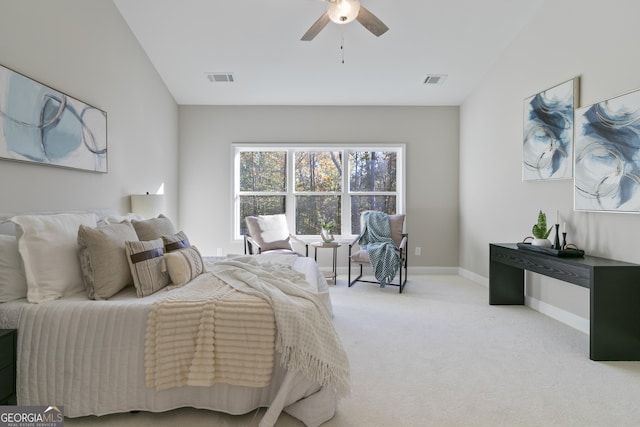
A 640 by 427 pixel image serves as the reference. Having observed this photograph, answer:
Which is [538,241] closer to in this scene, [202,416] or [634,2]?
[634,2]

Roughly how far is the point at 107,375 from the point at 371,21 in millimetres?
3102

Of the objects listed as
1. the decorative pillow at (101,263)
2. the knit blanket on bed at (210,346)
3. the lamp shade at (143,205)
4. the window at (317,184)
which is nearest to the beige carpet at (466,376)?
the knit blanket on bed at (210,346)

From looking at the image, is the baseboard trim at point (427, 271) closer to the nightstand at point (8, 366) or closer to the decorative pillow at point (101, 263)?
the decorative pillow at point (101, 263)

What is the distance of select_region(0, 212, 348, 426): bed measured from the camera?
1852 millimetres

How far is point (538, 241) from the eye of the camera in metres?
3.49

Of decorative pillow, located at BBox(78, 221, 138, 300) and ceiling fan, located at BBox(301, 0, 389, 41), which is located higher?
ceiling fan, located at BBox(301, 0, 389, 41)

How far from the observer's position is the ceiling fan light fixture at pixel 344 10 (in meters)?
2.97

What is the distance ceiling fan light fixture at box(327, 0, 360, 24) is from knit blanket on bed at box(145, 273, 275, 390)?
2461 mm

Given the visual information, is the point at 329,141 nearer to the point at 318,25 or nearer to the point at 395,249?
the point at 395,249

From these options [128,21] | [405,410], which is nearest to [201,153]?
[128,21]

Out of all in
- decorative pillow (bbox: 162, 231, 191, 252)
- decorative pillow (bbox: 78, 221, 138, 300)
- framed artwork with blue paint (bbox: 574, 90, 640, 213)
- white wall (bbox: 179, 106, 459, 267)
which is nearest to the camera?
decorative pillow (bbox: 78, 221, 138, 300)

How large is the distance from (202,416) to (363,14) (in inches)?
121

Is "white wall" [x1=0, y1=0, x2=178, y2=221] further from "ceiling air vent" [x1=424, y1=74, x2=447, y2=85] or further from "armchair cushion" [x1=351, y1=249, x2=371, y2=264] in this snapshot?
"ceiling air vent" [x1=424, y1=74, x2=447, y2=85]

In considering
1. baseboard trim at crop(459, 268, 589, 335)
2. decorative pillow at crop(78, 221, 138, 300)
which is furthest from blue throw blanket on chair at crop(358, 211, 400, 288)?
decorative pillow at crop(78, 221, 138, 300)
